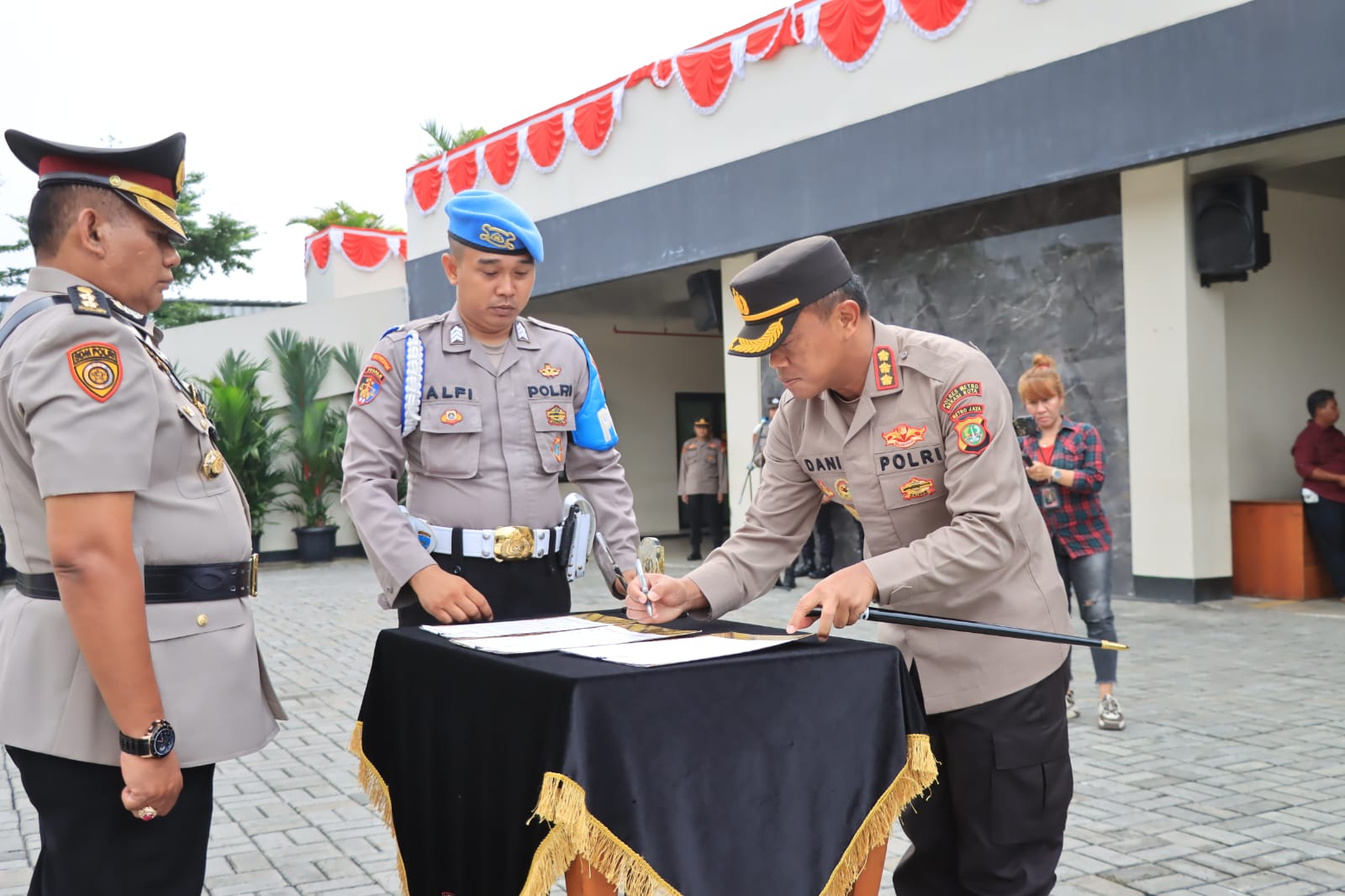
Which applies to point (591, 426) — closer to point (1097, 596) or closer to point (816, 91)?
point (1097, 596)

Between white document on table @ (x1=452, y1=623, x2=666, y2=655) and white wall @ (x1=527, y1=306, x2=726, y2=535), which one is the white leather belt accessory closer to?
white document on table @ (x1=452, y1=623, x2=666, y2=655)

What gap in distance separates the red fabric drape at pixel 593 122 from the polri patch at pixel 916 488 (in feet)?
40.9

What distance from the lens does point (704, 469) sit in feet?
50.5

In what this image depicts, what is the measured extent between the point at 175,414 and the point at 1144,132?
8572mm

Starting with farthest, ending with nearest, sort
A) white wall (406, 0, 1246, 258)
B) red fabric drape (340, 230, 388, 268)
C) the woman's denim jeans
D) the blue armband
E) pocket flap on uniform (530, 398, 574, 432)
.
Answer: red fabric drape (340, 230, 388, 268), white wall (406, 0, 1246, 258), the woman's denim jeans, the blue armband, pocket flap on uniform (530, 398, 574, 432)

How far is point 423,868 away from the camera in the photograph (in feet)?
8.34

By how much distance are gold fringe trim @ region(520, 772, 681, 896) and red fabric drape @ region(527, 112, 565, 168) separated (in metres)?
13.9

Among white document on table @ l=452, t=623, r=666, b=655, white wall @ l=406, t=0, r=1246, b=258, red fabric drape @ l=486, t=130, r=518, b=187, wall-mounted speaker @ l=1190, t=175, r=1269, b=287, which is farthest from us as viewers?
red fabric drape @ l=486, t=130, r=518, b=187

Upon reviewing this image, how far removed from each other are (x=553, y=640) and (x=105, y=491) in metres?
0.93

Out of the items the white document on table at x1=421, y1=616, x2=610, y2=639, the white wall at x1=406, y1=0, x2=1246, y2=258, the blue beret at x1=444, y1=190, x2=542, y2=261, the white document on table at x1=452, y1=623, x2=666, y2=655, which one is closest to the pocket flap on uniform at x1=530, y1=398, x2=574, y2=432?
the blue beret at x1=444, y1=190, x2=542, y2=261

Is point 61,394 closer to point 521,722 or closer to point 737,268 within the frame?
point 521,722

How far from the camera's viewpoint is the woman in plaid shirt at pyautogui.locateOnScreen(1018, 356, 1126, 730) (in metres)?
5.85

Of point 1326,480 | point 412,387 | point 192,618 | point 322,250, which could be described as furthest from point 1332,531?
point 322,250

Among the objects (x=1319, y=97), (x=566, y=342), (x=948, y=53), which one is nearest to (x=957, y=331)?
(x=948, y=53)
